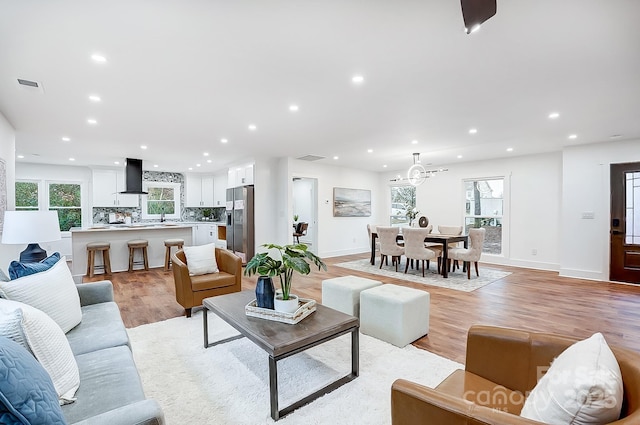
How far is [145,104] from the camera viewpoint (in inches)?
137

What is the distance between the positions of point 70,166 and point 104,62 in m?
7.30

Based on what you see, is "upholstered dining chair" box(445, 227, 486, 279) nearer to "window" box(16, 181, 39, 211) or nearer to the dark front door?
the dark front door

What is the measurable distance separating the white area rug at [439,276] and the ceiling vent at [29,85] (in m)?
5.42

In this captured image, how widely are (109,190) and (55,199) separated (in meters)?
1.27

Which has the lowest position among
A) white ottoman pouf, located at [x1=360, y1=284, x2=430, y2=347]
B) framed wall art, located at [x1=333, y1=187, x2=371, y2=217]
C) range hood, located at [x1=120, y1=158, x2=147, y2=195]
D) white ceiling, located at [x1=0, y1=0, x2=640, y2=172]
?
white ottoman pouf, located at [x1=360, y1=284, x2=430, y2=347]

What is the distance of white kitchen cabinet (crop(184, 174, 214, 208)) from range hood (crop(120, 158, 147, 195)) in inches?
95.5

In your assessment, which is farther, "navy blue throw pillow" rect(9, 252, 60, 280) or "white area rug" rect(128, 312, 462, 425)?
"navy blue throw pillow" rect(9, 252, 60, 280)

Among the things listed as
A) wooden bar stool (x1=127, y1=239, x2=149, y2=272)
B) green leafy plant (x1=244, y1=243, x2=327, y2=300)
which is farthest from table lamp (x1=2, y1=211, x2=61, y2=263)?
wooden bar stool (x1=127, y1=239, x2=149, y2=272)

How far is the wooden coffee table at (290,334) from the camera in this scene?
1801 mm

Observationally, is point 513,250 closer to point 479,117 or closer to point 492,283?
point 492,283

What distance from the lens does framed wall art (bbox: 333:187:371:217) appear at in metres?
8.38

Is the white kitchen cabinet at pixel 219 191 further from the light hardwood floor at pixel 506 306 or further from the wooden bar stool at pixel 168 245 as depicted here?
the light hardwood floor at pixel 506 306

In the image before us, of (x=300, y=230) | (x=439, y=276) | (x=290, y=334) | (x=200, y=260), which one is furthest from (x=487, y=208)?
(x=290, y=334)

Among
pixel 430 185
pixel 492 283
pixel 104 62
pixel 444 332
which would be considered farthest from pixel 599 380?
pixel 430 185
